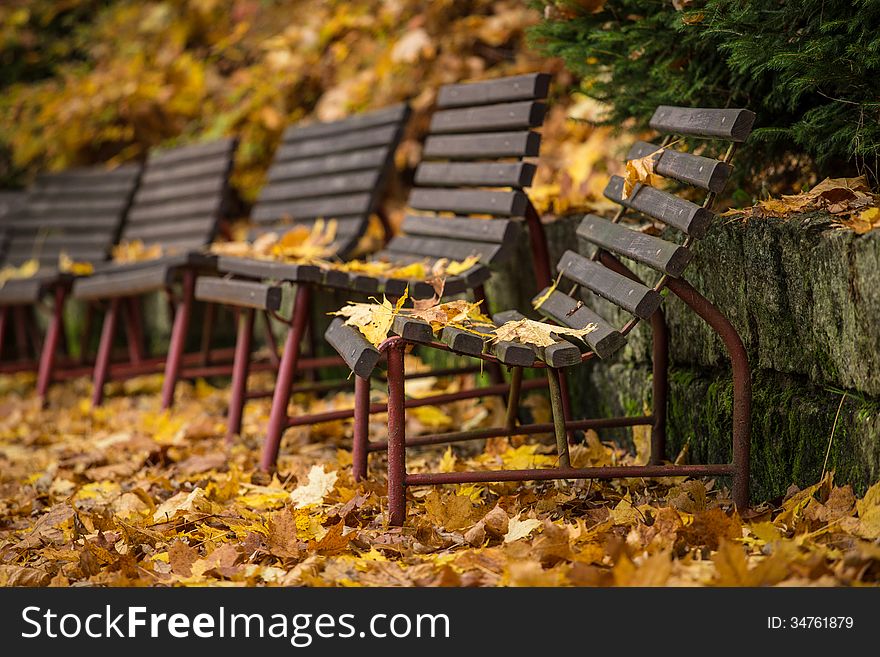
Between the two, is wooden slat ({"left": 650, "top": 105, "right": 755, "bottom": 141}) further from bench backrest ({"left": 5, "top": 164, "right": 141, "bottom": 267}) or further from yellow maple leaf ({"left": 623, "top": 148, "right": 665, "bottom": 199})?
bench backrest ({"left": 5, "top": 164, "right": 141, "bottom": 267})

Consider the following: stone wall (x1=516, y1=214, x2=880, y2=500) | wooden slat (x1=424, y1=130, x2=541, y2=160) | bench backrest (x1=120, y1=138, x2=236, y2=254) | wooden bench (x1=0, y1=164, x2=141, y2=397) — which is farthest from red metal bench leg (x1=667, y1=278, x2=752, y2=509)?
wooden bench (x1=0, y1=164, x2=141, y2=397)

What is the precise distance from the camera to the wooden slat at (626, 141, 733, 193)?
253 centimetres

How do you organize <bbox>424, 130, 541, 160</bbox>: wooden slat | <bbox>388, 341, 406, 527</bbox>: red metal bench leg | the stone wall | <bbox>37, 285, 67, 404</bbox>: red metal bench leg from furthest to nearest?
<bbox>37, 285, 67, 404</bbox>: red metal bench leg < <bbox>424, 130, 541, 160</bbox>: wooden slat < <bbox>388, 341, 406, 527</bbox>: red metal bench leg < the stone wall

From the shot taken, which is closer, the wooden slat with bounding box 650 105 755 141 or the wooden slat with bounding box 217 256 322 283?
the wooden slat with bounding box 650 105 755 141

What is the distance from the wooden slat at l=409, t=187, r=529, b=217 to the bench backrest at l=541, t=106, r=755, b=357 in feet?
1.76

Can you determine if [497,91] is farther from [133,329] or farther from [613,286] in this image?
[133,329]

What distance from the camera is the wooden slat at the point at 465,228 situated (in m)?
3.75

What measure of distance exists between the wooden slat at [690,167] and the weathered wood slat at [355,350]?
0.84 meters

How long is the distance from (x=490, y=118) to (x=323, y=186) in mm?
1342

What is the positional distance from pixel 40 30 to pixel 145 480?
6492 millimetres
